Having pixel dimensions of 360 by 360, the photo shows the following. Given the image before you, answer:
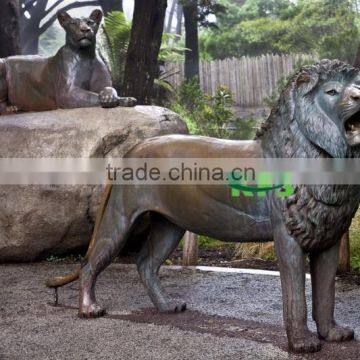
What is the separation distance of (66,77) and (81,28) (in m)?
0.48

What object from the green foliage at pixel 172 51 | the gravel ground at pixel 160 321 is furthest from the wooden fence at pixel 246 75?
the gravel ground at pixel 160 321

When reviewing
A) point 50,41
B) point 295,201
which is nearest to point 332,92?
point 295,201

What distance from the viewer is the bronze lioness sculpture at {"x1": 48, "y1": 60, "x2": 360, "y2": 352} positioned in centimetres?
296

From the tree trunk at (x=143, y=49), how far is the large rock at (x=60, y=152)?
224 cm

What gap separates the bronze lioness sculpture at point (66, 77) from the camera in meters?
5.79

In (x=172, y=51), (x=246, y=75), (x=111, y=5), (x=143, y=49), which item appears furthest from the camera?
(x=111, y=5)

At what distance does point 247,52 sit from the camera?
23.8 meters

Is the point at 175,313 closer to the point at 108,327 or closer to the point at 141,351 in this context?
the point at 108,327

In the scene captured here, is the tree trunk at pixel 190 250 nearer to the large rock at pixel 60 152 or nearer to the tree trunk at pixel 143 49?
the large rock at pixel 60 152

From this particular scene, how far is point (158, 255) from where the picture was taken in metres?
4.02

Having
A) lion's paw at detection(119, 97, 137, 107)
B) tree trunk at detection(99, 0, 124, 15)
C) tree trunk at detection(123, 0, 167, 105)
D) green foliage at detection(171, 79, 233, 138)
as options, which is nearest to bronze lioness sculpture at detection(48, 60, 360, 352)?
lion's paw at detection(119, 97, 137, 107)

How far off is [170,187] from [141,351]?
913 millimetres

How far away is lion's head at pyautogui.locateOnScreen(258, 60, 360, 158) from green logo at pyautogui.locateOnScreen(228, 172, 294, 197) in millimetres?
229

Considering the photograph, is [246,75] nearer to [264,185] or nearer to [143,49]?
[143,49]
